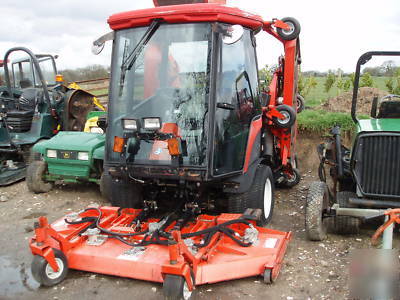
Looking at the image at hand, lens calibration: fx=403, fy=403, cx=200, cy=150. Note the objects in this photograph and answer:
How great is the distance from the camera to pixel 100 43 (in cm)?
435

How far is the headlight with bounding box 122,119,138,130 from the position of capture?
12.5ft

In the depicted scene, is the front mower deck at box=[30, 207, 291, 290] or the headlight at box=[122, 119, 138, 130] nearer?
the front mower deck at box=[30, 207, 291, 290]

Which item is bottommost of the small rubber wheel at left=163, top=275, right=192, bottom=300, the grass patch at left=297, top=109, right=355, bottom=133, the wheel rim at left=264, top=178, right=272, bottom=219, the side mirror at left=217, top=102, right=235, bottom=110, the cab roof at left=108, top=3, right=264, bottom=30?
the small rubber wheel at left=163, top=275, right=192, bottom=300

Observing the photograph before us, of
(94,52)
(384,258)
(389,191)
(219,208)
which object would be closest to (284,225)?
(219,208)

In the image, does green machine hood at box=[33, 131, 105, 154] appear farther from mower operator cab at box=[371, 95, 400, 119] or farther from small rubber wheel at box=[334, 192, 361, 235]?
mower operator cab at box=[371, 95, 400, 119]

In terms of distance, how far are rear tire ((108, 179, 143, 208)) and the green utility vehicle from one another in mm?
1363

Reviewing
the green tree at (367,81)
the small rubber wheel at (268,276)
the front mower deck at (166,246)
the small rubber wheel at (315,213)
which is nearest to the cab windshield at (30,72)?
the front mower deck at (166,246)

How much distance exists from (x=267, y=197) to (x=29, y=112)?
5405 mm

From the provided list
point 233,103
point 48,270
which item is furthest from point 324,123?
point 48,270

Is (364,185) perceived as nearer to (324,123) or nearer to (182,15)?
(182,15)

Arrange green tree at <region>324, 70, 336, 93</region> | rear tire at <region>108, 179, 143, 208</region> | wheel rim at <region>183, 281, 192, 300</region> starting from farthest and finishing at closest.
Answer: green tree at <region>324, 70, 336, 93</region>, rear tire at <region>108, 179, 143, 208</region>, wheel rim at <region>183, 281, 192, 300</region>

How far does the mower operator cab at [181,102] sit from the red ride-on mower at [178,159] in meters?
0.01

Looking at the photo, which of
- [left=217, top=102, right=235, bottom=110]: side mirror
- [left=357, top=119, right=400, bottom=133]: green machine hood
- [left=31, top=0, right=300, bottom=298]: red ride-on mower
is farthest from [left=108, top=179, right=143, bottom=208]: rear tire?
[left=357, top=119, right=400, bottom=133]: green machine hood


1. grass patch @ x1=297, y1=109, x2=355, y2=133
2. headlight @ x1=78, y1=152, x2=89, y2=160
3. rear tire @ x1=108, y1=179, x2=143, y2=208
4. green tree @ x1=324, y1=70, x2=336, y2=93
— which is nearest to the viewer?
rear tire @ x1=108, y1=179, x2=143, y2=208
